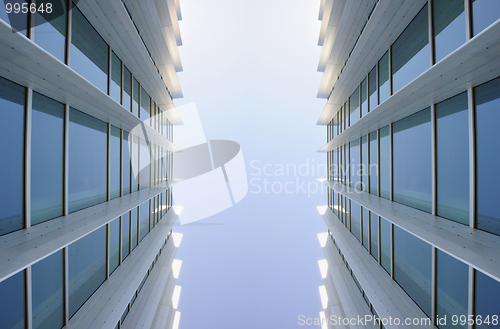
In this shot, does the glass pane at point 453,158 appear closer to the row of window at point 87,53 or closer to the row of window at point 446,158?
the row of window at point 446,158

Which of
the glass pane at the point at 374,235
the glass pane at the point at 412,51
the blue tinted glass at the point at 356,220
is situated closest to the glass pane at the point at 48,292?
the glass pane at the point at 374,235

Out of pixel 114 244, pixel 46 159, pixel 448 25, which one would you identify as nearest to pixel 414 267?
pixel 448 25

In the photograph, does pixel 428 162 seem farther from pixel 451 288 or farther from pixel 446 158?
pixel 451 288

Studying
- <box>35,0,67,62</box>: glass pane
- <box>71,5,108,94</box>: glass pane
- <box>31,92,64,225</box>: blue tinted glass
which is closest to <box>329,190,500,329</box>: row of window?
<box>31,92,64,225</box>: blue tinted glass

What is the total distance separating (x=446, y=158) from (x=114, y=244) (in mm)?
7437

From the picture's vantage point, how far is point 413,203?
152 inches

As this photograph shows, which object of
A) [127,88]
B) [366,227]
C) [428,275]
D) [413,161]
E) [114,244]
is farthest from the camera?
[366,227]

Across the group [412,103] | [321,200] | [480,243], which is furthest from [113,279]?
[321,200]

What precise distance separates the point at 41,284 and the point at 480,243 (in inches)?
241

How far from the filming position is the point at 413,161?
387 cm

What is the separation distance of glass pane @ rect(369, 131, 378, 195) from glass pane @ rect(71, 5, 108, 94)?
7.45 meters

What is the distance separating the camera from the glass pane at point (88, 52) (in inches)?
131

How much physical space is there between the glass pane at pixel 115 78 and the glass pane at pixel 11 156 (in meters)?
2.14

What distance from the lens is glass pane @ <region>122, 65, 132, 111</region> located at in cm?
527
